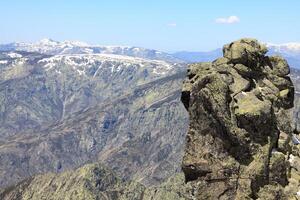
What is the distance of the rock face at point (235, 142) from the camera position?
38500mm

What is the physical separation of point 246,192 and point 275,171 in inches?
108

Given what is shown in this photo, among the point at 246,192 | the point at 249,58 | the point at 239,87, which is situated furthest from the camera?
the point at 249,58

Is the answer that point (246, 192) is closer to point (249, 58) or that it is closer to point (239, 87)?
point (239, 87)

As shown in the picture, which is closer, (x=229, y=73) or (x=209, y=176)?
(x=209, y=176)

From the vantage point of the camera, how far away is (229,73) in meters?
43.0

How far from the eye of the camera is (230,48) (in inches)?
1790

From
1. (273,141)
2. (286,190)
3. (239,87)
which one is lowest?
(286,190)

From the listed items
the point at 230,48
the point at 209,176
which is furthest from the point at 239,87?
the point at 209,176

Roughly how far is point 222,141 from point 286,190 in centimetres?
556

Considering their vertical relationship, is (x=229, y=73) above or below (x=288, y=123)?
above

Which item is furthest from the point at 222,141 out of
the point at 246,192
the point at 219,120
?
the point at 246,192

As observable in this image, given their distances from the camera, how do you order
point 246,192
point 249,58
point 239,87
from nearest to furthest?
point 246,192 → point 239,87 → point 249,58

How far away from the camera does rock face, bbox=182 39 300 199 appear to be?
38500 mm

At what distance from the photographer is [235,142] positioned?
38875 millimetres
